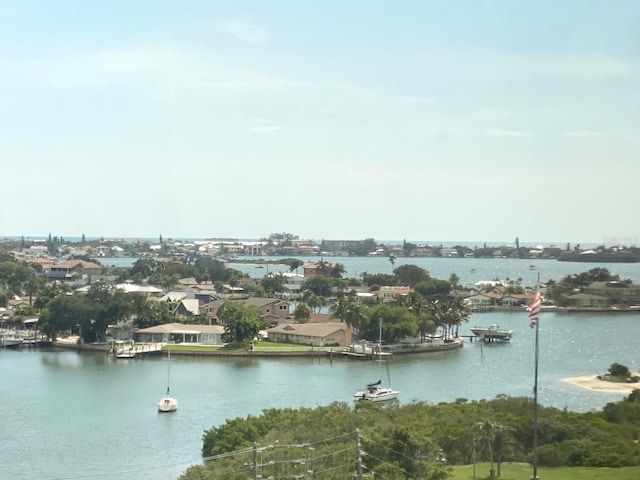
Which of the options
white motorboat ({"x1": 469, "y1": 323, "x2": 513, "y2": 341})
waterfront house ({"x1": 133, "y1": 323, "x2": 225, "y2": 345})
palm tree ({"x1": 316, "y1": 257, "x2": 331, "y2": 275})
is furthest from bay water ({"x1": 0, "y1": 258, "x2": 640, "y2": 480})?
palm tree ({"x1": 316, "y1": 257, "x2": 331, "y2": 275})

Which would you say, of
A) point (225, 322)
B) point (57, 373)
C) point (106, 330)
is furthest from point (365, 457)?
point (106, 330)

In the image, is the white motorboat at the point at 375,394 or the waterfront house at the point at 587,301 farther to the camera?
the waterfront house at the point at 587,301

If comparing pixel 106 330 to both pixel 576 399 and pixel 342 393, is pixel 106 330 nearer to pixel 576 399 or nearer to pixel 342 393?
pixel 342 393

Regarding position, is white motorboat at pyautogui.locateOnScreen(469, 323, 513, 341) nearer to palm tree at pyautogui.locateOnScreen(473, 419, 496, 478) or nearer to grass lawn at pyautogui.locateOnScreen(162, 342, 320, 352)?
grass lawn at pyautogui.locateOnScreen(162, 342, 320, 352)

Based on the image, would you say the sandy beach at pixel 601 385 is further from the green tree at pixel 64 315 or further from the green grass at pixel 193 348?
the green tree at pixel 64 315

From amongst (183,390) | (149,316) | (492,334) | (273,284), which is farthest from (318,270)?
(183,390)

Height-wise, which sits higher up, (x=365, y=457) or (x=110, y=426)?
(x=365, y=457)

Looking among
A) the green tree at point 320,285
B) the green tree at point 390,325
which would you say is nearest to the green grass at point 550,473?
the green tree at point 390,325
